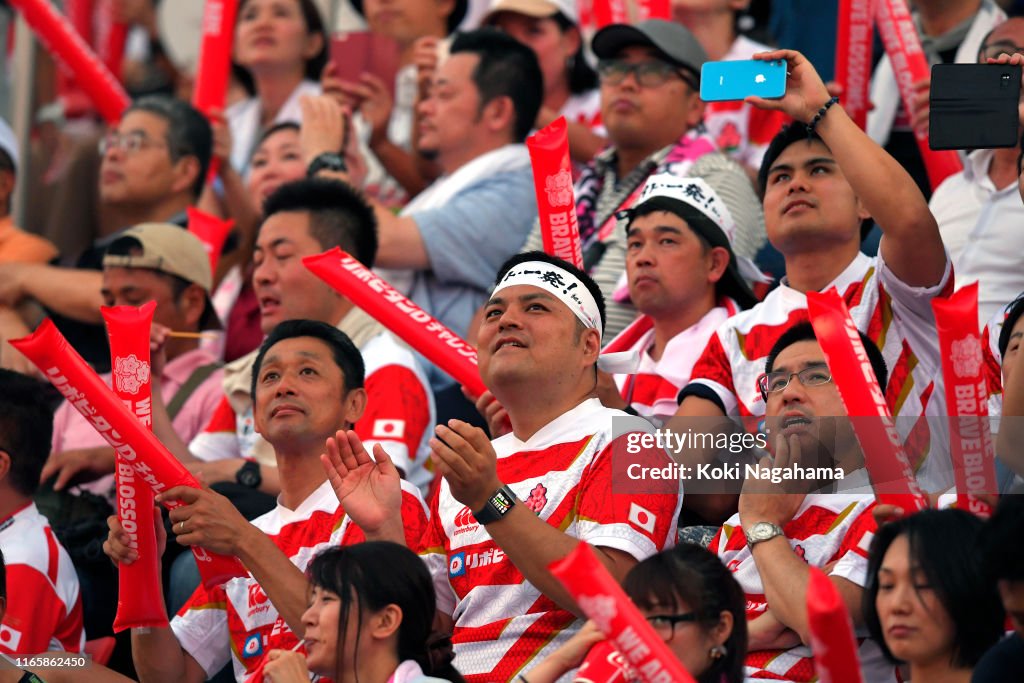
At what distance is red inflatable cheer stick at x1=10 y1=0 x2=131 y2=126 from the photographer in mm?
7891

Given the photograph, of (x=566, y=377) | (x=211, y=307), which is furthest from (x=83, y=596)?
Answer: (x=566, y=377)

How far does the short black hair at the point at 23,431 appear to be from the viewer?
208 inches

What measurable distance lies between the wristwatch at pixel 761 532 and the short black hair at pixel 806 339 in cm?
58

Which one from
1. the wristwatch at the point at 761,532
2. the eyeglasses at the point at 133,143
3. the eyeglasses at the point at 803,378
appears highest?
the eyeglasses at the point at 133,143

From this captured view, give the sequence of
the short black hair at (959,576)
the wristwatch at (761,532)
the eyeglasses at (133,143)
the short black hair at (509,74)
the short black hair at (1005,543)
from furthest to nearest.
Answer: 1. the eyeglasses at (133,143)
2. the short black hair at (509,74)
3. the wristwatch at (761,532)
4. the short black hair at (959,576)
5. the short black hair at (1005,543)

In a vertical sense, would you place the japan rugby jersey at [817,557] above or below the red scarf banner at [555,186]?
below

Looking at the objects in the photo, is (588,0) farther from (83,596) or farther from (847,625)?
(847,625)

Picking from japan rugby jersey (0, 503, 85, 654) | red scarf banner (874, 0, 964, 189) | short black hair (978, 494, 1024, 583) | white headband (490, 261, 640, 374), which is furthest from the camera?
red scarf banner (874, 0, 964, 189)

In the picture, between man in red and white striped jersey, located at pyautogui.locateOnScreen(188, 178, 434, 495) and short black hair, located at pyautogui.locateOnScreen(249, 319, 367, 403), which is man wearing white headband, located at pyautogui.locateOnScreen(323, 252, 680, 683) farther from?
man in red and white striped jersey, located at pyautogui.locateOnScreen(188, 178, 434, 495)

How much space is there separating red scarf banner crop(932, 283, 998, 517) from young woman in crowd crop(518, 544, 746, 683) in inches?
23.8

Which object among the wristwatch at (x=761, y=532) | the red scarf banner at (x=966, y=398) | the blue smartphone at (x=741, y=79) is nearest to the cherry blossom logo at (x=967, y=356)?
the red scarf banner at (x=966, y=398)

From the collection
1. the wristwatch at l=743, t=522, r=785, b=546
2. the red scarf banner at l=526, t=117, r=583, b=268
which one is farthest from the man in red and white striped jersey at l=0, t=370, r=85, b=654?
the wristwatch at l=743, t=522, r=785, b=546

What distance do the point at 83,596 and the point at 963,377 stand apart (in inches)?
121

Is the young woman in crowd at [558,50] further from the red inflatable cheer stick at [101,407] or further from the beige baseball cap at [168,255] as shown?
the red inflatable cheer stick at [101,407]
